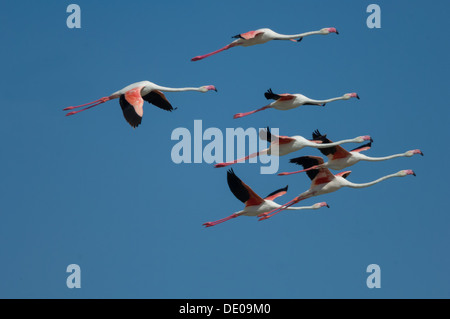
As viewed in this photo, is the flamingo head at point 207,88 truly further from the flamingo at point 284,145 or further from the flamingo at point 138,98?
the flamingo at point 284,145

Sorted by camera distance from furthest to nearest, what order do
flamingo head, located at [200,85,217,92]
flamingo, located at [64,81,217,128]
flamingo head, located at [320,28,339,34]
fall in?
flamingo head, located at [200,85,217,92]
flamingo head, located at [320,28,339,34]
flamingo, located at [64,81,217,128]

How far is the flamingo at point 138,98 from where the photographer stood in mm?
32719

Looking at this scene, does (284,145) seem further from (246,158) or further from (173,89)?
(173,89)

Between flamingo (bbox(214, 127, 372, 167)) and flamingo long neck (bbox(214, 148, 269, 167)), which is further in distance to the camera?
flamingo long neck (bbox(214, 148, 269, 167))

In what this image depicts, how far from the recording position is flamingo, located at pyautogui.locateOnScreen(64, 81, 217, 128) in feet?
107

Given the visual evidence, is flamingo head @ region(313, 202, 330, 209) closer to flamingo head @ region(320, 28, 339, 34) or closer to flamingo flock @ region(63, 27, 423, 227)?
flamingo flock @ region(63, 27, 423, 227)

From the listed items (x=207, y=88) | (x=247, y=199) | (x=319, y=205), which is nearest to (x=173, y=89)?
(x=207, y=88)

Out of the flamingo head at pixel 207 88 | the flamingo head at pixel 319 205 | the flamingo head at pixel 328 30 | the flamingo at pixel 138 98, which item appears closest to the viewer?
the flamingo at pixel 138 98

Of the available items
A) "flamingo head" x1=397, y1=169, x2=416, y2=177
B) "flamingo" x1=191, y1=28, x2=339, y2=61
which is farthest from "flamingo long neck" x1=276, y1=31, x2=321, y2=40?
"flamingo head" x1=397, y1=169, x2=416, y2=177

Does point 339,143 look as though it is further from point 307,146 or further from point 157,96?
point 157,96

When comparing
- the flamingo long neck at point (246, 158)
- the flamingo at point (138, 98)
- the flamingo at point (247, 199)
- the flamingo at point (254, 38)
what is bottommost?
the flamingo at point (247, 199)

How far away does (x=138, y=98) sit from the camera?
3347cm

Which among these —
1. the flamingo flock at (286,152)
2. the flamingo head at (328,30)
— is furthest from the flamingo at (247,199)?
the flamingo head at (328,30)

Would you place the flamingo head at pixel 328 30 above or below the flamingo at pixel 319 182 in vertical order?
above
